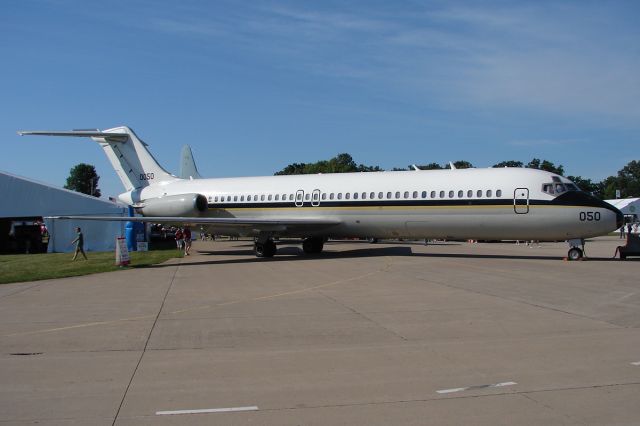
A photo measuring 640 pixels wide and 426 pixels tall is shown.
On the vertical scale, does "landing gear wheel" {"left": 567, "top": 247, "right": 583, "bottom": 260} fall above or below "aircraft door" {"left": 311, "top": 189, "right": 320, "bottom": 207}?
below

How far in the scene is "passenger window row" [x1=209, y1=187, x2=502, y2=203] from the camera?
20.8 meters

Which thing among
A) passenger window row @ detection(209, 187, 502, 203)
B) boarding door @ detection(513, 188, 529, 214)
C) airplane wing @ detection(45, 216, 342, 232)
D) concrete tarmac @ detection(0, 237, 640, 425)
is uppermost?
passenger window row @ detection(209, 187, 502, 203)

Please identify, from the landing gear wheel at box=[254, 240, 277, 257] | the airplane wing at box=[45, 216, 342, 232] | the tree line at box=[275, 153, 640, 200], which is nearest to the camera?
the airplane wing at box=[45, 216, 342, 232]

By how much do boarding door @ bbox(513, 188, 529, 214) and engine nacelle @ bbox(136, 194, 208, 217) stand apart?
1493cm

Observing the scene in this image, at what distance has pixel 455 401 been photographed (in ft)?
17.6

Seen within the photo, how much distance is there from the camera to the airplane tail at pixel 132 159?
31.0 metres

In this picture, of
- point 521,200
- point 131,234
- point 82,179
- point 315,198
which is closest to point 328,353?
point 521,200

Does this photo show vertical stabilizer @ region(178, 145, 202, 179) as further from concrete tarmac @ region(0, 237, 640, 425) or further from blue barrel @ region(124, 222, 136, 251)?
concrete tarmac @ region(0, 237, 640, 425)

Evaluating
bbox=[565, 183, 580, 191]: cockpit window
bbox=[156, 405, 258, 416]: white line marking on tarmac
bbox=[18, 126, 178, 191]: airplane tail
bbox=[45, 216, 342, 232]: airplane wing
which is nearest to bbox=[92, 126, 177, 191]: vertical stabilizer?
bbox=[18, 126, 178, 191]: airplane tail

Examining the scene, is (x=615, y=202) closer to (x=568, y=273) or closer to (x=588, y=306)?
(x=568, y=273)

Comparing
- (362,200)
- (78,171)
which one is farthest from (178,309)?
(78,171)

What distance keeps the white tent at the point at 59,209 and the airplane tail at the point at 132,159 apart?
358 centimetres

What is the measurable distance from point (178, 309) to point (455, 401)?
22.7 feet

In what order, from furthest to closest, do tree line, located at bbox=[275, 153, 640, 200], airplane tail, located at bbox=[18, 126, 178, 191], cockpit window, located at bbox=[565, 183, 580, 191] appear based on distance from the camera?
tree line, located at bbox=[275, 153, 640, 200]
airplane tail, located at bbox=[18, 126, 178, 191]
cockpit window, located at bbox=[565, 183, 580, 191]
